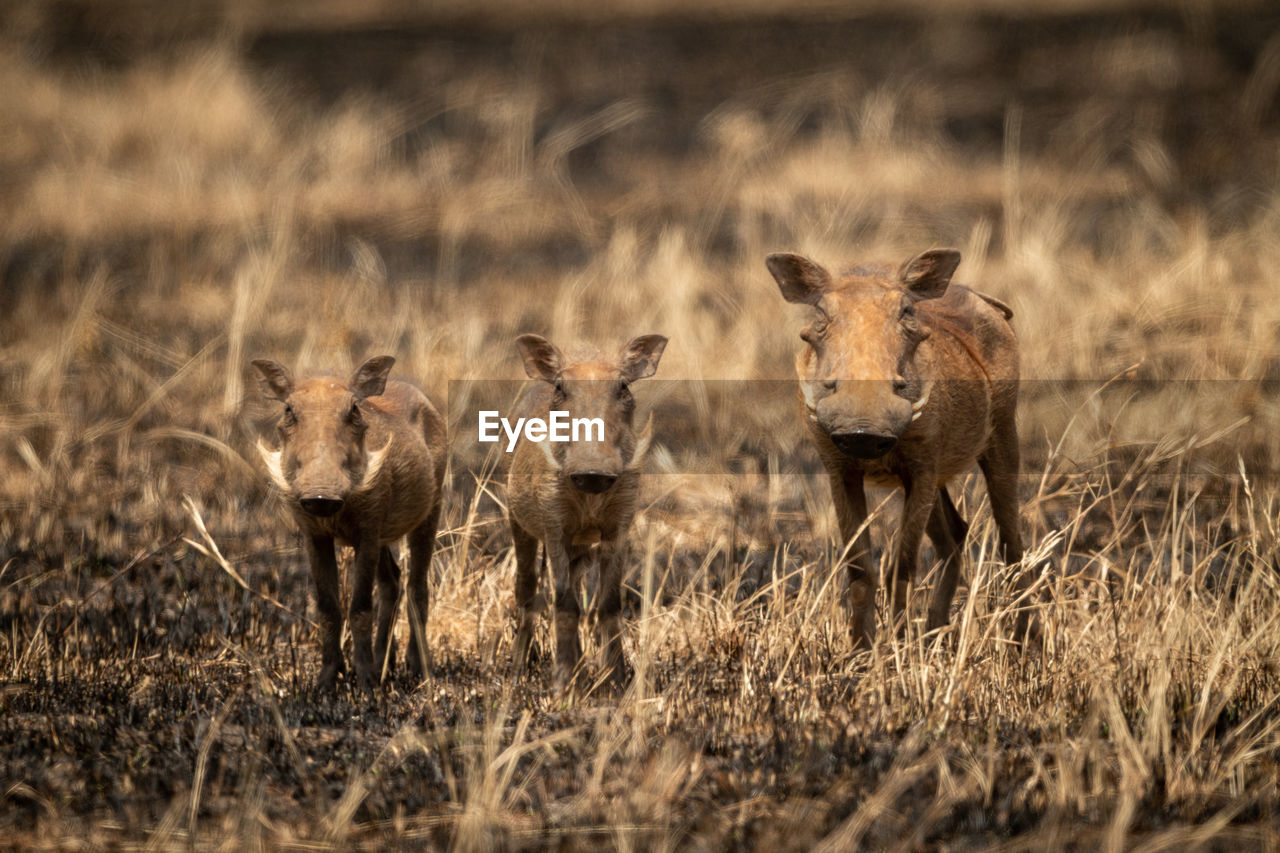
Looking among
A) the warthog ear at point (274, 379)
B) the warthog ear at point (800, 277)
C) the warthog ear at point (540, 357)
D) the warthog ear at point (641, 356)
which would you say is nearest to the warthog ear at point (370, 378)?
the warthog ear at point (274, 379)

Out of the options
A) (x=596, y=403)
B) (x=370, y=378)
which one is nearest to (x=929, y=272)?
(x=596, y=403)

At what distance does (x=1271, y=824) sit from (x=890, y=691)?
3.94 feet

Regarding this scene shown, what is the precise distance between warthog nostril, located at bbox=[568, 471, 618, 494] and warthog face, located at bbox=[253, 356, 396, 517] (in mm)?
659

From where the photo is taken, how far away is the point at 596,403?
4.73 meters

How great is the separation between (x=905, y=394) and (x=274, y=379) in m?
1.95

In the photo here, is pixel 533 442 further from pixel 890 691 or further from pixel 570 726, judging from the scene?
pixel 890 691

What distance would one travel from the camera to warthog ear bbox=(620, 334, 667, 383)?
4891 millimetres

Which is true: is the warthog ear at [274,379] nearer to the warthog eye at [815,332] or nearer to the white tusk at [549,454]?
the white tusk at [549,454]

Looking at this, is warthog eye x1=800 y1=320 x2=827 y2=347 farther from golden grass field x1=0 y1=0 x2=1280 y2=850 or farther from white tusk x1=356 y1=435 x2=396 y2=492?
white tusk x1=356 y1=435 x2=396 y2=492

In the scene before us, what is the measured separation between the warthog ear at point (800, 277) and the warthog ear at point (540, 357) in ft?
2.43

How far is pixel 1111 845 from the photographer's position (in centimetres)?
391

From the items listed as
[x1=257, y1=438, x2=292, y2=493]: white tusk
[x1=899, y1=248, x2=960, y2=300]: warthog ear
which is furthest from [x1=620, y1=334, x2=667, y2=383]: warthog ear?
[x1=257, y1=438, x2=292, y2=493]: white tusk

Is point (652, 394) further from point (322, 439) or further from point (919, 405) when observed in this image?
point (322, 439)

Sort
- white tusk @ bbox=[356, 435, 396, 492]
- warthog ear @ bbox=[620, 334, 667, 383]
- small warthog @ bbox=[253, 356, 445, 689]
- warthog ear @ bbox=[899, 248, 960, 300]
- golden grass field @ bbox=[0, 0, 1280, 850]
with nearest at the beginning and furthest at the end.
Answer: golden grass field @ bbox=[0, 0, 1280, 850]
small warthog @ bbox=[253, 356, 445, 689]
white tusk @ bbox=[356, 435, 396, 492]
warthog ear @ bbox=[620, 334, 667, 383]
warthog ear @ bbox=[899, 248, 960, 300]
